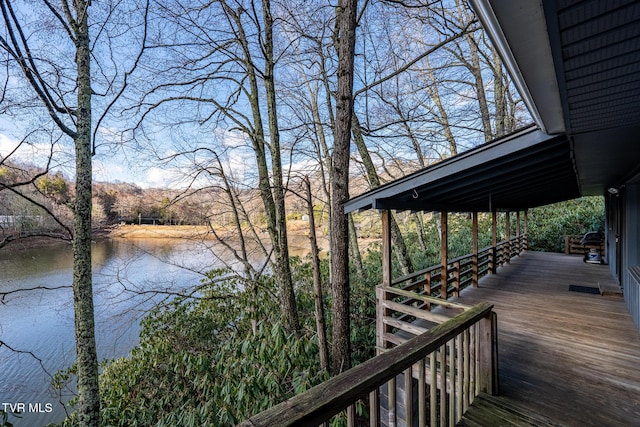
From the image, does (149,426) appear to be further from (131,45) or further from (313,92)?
(313,92)

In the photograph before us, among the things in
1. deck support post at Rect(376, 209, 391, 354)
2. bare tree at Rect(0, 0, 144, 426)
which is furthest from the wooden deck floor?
bare tree at Rect(0, 0, 144, 426)

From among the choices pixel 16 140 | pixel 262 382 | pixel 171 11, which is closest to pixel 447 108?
pixel 171 11

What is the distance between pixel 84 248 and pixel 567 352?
261 inches

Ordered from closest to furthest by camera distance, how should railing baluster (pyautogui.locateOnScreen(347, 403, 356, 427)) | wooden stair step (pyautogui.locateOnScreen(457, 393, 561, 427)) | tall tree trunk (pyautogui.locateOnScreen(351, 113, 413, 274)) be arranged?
railing baluster (pyautogui.locateOnScreen(347, 403, 356, 427))
wooden stair step (pyautogui.locateOnScreen(457, 393, 561, 427))
tall tree trunk (pyautogui.locateOnScreen(351, 113, 413, 274))

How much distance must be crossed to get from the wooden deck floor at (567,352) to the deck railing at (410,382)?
571 mm

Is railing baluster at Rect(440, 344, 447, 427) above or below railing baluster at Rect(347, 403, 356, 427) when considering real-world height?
below

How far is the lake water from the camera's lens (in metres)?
5.66

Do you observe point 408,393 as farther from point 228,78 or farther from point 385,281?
point 228,78

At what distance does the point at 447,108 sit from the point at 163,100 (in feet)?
26.4

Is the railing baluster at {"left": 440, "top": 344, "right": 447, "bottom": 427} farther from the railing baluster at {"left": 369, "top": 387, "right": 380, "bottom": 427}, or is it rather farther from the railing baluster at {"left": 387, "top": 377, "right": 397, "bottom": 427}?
the railing baluster at {"left": 369, "top": 387, "right": 380, "bottom": 427}

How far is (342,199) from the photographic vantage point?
394 centimetres

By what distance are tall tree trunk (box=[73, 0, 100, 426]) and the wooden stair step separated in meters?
4.65

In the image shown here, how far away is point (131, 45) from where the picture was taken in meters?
5.34

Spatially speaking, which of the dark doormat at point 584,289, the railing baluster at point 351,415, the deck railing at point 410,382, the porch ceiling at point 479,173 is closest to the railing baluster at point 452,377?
the deck railing at point 410,382
